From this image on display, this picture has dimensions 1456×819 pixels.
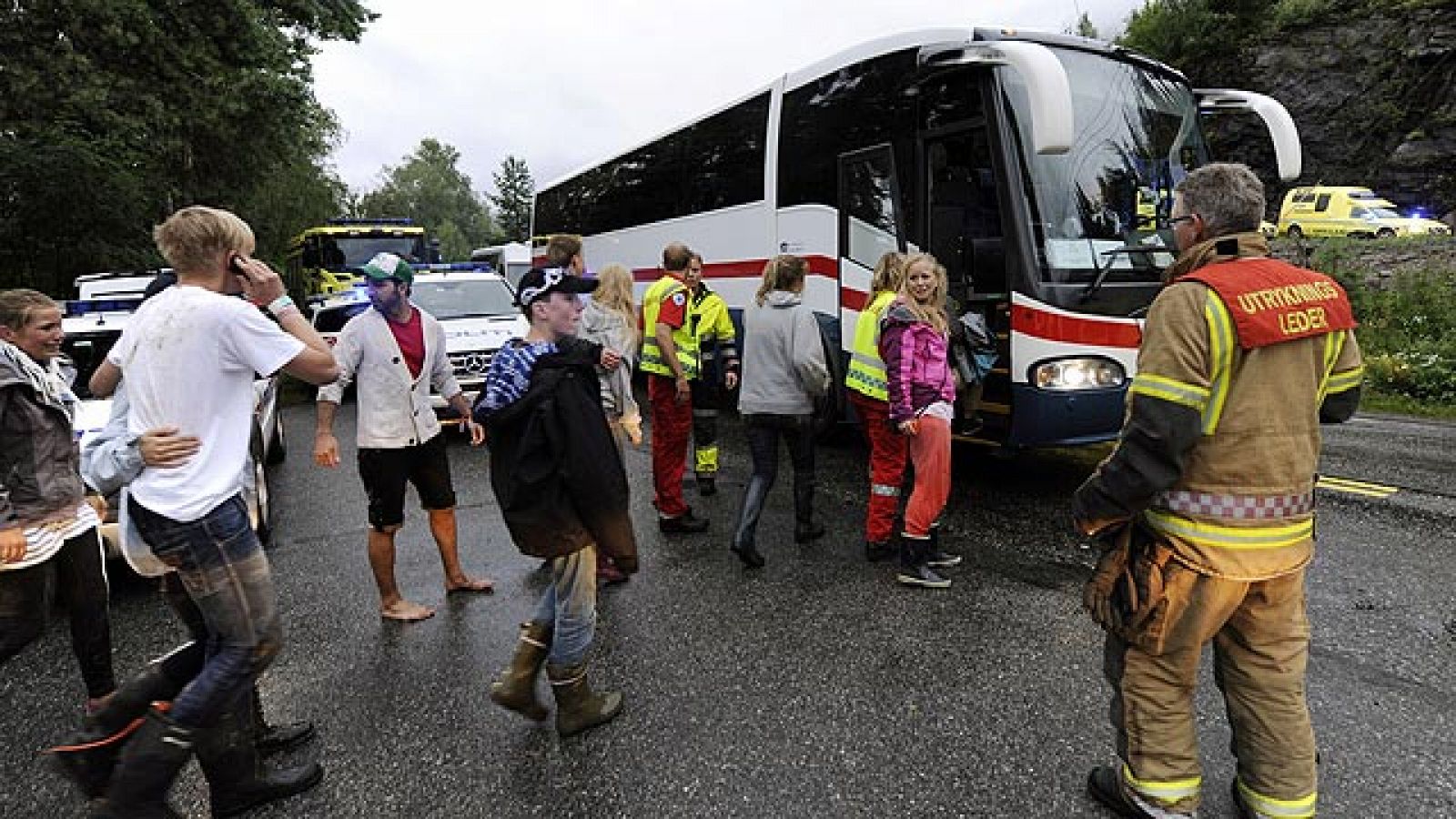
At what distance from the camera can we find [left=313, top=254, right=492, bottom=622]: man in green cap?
3984 mm

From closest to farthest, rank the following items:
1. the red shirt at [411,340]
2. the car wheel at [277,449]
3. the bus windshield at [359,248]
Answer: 1. the red shirt at [411,340]
2. the car wheel at [277,449]
3. the bus windshield at [359,248]

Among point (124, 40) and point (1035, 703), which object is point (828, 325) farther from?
point (124, 40)

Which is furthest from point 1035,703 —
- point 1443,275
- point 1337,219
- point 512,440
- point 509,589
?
point 1337,219

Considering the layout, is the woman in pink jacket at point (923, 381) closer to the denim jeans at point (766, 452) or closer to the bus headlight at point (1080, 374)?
the denim jeans at point (766, 452)

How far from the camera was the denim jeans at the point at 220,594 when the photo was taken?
2375 millimetres

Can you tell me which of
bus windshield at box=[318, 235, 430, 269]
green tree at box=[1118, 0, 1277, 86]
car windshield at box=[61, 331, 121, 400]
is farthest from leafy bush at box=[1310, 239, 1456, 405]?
green tree at box=[1118, 0, 1277, 86]

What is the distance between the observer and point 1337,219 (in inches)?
986

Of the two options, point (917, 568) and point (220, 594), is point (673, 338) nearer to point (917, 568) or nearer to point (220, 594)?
point (917, 568)

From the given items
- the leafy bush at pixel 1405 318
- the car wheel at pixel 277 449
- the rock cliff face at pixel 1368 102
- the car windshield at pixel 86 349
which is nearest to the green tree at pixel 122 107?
the car wheel at pixel 277 449

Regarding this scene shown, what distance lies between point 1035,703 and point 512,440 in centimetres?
237

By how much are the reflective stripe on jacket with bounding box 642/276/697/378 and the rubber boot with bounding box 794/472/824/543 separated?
3.69 feet

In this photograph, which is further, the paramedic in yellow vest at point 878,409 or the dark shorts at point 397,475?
the paramedic in yellow vest at point 878,409

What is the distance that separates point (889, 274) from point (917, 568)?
172cm

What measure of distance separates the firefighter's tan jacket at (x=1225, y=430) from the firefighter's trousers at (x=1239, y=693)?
0.10m
